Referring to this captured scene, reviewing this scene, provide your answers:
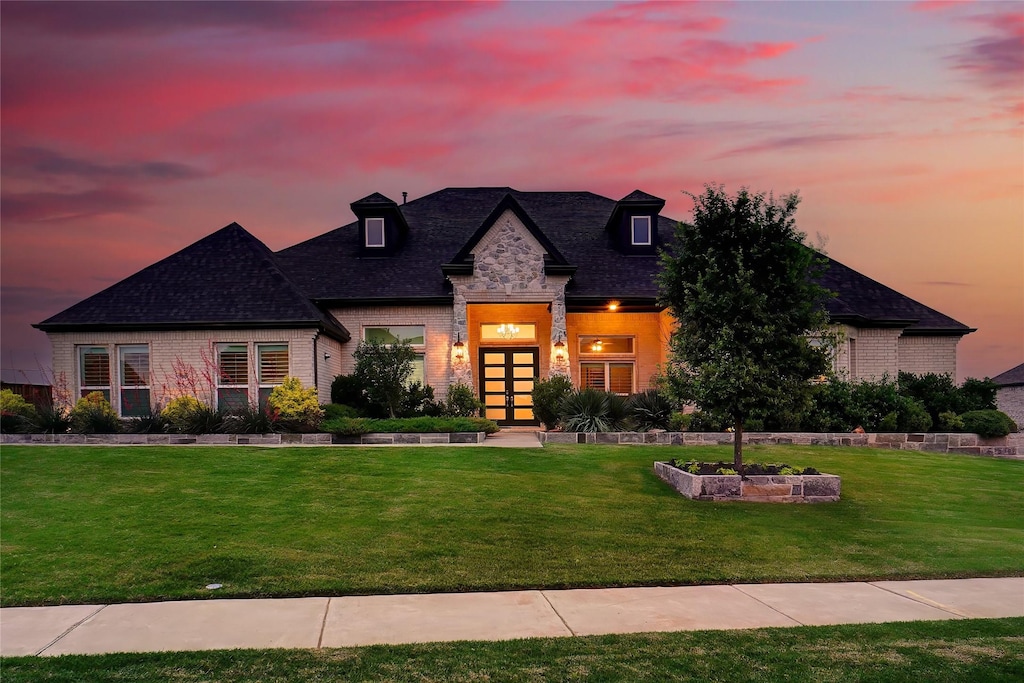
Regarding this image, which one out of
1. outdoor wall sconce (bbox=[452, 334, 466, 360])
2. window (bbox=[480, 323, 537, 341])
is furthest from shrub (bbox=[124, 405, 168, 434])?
window (bbox=[480, 323, 537, 341])

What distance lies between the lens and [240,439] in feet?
53.5

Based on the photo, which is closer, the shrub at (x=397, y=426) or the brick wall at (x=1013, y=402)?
the shrub at (x=397, y=426)

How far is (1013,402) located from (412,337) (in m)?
33.0

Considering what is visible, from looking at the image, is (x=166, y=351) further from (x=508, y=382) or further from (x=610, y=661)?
(x=610, y=661)

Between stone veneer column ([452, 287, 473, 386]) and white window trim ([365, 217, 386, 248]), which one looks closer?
stone veneer column ([452, 287, 473, 386])

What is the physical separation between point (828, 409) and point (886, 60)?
8301 mm

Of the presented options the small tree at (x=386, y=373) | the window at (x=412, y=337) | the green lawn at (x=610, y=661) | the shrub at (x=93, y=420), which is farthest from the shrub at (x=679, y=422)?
the shrub at (x=93, y=420)

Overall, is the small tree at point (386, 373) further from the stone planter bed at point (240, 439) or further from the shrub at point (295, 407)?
the stone planter bed at point (240, 439)

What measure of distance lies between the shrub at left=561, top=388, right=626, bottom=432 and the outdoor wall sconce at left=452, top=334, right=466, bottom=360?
4.63 metres

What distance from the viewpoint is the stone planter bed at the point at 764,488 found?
11.2 m

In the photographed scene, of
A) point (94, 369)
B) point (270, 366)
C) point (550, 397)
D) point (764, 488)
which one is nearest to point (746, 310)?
point (764, 488)

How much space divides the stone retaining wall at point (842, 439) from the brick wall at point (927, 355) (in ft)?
18.3

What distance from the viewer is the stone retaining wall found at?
16.3 meters

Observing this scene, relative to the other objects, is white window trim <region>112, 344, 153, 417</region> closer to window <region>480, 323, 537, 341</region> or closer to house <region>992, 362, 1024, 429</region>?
window <region>480, 323, 537, 341</region>
